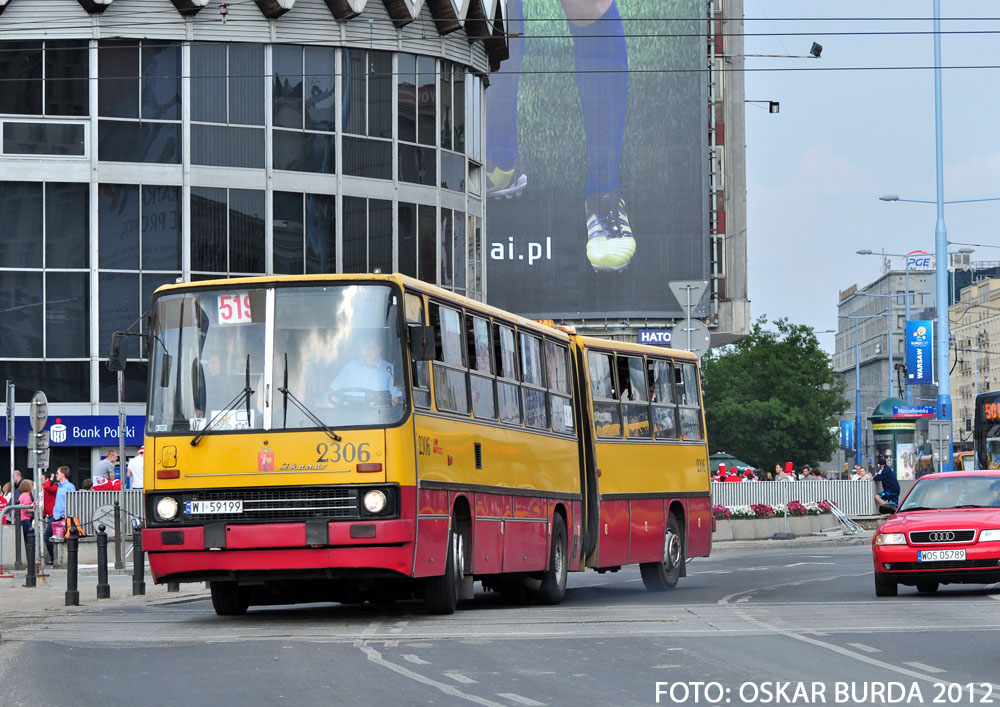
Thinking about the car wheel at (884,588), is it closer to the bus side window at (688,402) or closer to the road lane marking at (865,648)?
the bus side window at (688,402)

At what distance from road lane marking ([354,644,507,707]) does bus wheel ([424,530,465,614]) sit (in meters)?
3.09

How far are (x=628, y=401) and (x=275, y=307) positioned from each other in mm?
7726

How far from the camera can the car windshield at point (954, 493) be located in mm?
20844

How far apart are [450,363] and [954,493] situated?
6.68 metres

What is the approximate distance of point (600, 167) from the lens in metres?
72.4

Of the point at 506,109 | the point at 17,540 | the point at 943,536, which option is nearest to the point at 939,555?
the point at 943,536

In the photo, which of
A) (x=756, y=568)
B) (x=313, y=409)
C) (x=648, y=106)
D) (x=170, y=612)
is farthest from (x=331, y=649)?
(x=648, y=106)

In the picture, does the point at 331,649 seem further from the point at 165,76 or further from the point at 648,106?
the point at 648,106

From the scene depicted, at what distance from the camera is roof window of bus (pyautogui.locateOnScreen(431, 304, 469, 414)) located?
17547mm

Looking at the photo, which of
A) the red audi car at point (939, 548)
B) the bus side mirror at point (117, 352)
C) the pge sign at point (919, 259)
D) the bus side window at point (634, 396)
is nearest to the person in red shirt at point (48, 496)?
the bus side window at point (634, 396)

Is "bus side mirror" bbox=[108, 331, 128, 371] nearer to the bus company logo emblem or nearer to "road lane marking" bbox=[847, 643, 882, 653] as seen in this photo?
"road lane marking" bbox=[847, 643, 882, 653]

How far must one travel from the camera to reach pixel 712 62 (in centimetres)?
7300

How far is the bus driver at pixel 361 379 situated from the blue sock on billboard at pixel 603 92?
5622 cm

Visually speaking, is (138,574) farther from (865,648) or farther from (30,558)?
(865,648)
